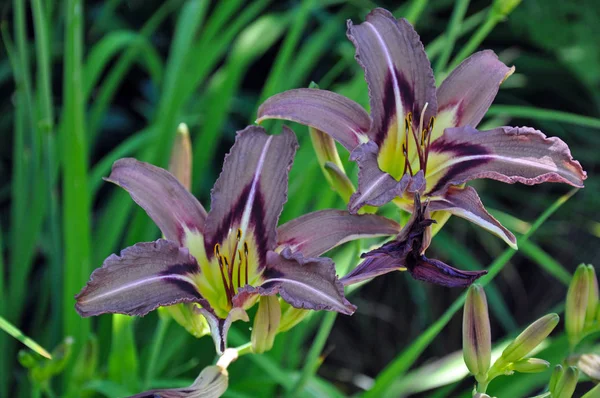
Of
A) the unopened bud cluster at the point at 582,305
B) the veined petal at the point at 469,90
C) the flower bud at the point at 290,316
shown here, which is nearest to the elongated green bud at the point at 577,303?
the unopened bud cluster at the point at 582,305

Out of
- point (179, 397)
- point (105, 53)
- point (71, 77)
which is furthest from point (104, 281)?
point (105, 53)

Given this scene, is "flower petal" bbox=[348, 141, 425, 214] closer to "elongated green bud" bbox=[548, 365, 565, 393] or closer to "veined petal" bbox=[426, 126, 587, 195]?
"veined petal" bbox=[426, 126, 587, 195]

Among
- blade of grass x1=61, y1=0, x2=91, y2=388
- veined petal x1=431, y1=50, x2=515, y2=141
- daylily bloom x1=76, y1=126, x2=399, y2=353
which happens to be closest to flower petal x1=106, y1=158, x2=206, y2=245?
daylily bloom x1=76, y1=126, x2=399, y2=353

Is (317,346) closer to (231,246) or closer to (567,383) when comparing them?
(231,246)

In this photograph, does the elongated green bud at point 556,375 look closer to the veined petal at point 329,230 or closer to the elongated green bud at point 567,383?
the elongated green bud at point 567,383

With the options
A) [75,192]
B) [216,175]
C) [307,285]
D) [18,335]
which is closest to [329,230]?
[307,285]

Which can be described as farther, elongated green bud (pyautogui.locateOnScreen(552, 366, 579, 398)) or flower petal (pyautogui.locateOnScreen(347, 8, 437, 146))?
flower petal (pyautogui.locateOnScreen(347, 8, 437, 146))
